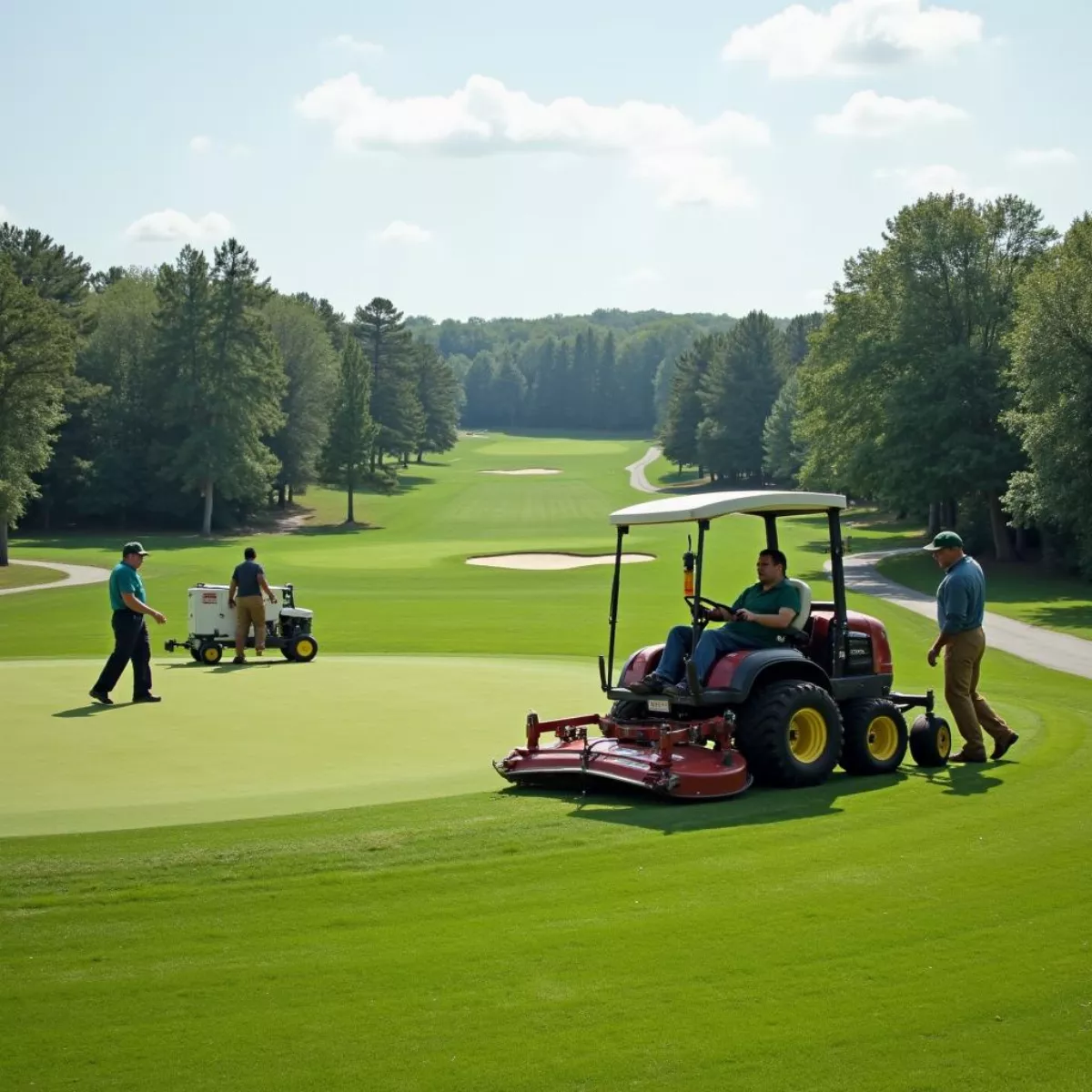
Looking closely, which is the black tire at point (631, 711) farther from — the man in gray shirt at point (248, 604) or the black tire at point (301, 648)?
the black tire at point (301, 648)

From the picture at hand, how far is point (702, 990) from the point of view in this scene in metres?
6.52

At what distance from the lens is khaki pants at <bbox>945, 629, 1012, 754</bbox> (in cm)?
1305

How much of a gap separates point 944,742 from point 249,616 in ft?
42.1

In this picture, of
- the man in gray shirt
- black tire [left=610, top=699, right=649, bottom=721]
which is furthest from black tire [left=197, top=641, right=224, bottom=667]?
black tire [left=610, top=699, right=649, bottom=721]

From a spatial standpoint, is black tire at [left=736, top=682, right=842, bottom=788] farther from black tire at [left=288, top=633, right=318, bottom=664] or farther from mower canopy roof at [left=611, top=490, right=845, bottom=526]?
black tire at [left=288, top=633, right=318, bottom=664]

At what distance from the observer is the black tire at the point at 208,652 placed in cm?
2247

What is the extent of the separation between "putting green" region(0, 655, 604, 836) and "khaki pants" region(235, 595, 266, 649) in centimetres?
164

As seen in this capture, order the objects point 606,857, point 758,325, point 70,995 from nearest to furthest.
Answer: point 70,995, point 606,857, point 758,325

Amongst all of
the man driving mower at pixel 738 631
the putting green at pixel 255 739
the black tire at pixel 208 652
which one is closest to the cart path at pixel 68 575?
the black tire at pixel 208 652

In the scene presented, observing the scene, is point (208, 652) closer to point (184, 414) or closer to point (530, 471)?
point (184, 414)

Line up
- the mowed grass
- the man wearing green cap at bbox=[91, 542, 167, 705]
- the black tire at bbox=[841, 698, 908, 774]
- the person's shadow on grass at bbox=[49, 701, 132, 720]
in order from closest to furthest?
the mowed grass
the black tire at bbox=[841, 698, 908, 774]
the person's shadow on grass at bbox=[49, 701, 132, 720]
the man wearing green cap at bbox=[91, 542, 167, 705]

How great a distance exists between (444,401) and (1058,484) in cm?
10045

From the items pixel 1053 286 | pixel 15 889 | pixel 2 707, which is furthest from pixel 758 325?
pixel 15 889

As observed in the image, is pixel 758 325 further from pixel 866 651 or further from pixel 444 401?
pixel 866 651
